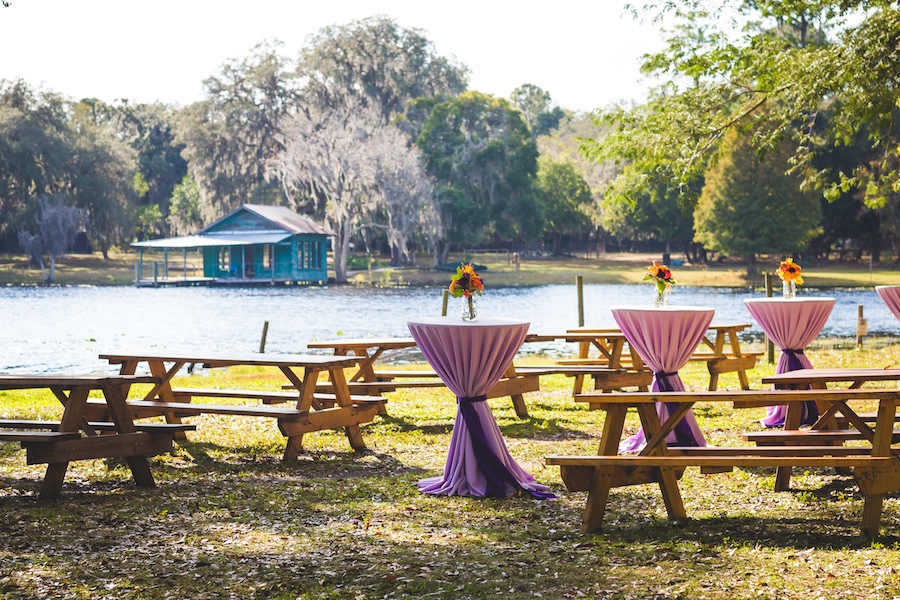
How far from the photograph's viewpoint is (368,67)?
78312 millimetres

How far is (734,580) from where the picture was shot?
5.22 metres

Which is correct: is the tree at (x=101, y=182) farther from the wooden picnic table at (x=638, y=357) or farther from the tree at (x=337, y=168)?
the wooden picnic table at (x=638, y=357)

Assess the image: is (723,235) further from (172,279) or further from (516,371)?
(516,371)

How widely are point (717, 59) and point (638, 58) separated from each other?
150 centimetres

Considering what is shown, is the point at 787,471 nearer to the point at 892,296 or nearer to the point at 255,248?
the point at 892,296

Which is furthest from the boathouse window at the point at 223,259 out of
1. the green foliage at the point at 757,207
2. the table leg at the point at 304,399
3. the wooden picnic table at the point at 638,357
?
the table leg at the point at 304,399

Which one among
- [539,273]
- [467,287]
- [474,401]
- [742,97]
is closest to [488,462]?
[474,401]

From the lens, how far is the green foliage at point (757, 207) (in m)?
63.7

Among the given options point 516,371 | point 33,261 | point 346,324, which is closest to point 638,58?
point 516,371

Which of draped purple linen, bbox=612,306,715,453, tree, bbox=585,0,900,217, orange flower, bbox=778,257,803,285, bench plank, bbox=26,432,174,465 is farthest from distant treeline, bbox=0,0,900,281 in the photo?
→ bench plank, bbox=26,432,174,465

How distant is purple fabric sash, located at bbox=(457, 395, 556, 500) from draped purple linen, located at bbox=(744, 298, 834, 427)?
13.1 ft

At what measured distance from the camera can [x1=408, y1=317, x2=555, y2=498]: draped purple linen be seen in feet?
25.1

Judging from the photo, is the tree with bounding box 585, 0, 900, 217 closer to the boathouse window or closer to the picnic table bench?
the picnic table bench

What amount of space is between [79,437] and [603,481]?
3473 mm
